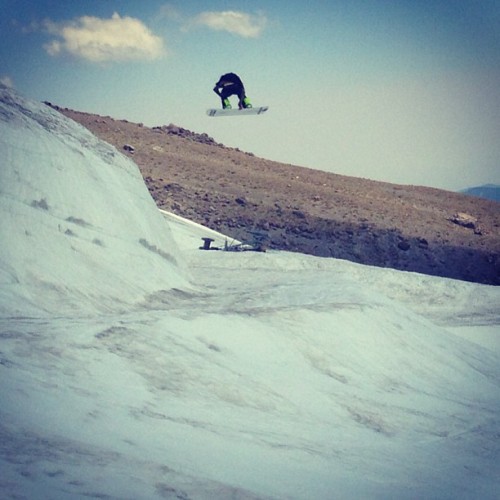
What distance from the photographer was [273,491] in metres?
2.99

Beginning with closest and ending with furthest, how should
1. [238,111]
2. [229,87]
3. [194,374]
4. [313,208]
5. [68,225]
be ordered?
[194,374], [68,225], [229,87], [238,111], [313,208]

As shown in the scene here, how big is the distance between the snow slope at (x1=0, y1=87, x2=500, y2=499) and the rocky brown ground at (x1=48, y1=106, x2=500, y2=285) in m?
11.2

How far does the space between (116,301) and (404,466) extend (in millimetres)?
3854

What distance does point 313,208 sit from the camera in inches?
955

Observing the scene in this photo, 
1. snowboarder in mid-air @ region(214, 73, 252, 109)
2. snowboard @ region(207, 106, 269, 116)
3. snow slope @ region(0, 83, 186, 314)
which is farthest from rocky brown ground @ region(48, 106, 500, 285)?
snow slope @ region(0, 83, 186, 314)

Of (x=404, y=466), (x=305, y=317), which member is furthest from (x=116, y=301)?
(x=404, y=466)

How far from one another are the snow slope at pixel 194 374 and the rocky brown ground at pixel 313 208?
11.2 metres

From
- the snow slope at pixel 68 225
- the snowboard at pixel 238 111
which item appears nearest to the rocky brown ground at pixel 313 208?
the snowboard at pixel 238 111

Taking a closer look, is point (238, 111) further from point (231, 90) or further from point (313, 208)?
point (313, 208)

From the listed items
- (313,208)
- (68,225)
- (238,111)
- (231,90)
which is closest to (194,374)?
(68,225)

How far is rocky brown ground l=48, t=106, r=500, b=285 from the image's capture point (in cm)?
2033

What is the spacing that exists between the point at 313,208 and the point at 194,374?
20.3 m

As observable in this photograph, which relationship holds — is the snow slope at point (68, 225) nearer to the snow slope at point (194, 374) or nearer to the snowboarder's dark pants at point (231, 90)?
the snow slope at point (194, 374)

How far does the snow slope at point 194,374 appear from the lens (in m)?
3.00
